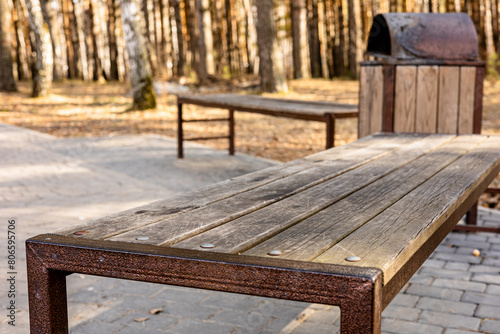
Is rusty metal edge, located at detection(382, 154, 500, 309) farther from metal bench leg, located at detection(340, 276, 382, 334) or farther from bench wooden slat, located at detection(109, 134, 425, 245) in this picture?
bench wooden slat, located at detection(109, 134, 425, 245)

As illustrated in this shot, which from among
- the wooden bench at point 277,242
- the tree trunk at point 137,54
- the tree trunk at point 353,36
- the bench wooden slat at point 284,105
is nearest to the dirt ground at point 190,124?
the tree trunk at point 137,54

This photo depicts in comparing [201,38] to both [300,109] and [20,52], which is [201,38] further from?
[20,52]

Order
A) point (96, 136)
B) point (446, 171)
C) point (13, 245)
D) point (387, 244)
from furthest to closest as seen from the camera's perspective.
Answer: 1. point (96, 136)
2. point (13, 245)
3. point (446, 171)
4. point (387, 244)

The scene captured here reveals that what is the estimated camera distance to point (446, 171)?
285 cm

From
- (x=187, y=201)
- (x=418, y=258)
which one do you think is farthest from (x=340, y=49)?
(x=418, y=258)

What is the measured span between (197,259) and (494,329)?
2194mm

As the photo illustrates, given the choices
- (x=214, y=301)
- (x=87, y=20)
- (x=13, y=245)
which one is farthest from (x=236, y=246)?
(x=87, y=20)

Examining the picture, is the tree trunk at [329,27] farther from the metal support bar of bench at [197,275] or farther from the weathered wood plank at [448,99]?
the metal support bar of bench at [197,275]

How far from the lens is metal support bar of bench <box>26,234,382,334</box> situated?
138cm

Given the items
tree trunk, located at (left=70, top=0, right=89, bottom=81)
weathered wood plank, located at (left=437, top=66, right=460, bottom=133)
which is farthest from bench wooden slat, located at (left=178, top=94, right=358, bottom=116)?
tree trunk, located at (left=70, top=0, right=89, bottom=81)

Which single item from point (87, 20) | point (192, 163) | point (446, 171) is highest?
point (87, 20)

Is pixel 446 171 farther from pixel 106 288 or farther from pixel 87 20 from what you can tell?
pixel 87 20

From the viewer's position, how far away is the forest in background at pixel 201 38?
16234mm

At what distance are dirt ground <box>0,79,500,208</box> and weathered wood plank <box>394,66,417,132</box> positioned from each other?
2.58 m
